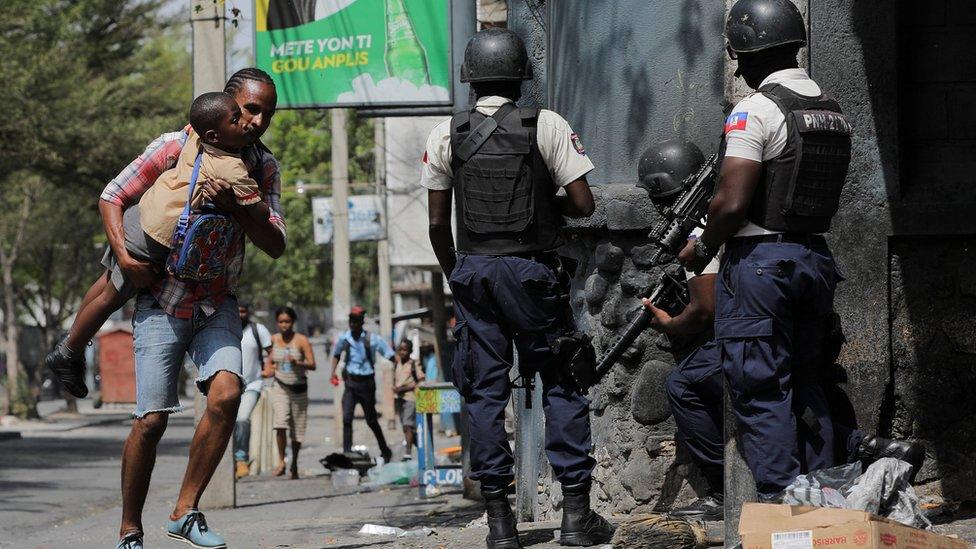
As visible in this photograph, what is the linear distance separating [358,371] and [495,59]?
1158 centimetres

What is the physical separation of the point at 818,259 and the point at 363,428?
A: 20729 millimetres

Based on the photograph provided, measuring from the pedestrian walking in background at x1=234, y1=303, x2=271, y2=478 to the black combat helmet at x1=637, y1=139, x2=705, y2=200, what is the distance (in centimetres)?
908

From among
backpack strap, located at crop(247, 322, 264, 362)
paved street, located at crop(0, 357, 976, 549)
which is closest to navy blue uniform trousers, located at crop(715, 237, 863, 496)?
paved street, located at crop(0, 357, 976, 549)

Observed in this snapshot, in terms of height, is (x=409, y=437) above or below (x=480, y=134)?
below

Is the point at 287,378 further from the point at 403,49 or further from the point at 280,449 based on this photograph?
the point at 403,49

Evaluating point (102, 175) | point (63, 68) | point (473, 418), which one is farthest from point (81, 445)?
point (473, 418)

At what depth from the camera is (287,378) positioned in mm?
15750

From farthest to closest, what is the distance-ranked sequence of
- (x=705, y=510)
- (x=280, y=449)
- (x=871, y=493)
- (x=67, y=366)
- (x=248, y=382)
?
1. (x=280, y=449)
2. (x=248, y=382)
3. (x=705, y=510)
4. (x=67, y=366)
5. (x=871, y=493)

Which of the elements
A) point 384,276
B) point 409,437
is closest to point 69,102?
point 409,437

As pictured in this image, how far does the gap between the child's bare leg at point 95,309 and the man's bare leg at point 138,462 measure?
417 mm

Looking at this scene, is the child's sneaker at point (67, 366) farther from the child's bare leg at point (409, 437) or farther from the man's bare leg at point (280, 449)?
the child's bare leg at point (409, 437)

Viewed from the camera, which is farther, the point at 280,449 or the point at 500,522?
the point at 280,449

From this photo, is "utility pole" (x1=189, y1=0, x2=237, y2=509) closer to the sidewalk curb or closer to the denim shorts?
the denim shorts

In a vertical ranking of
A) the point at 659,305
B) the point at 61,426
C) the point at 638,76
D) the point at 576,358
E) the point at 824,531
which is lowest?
the point at 61,426
